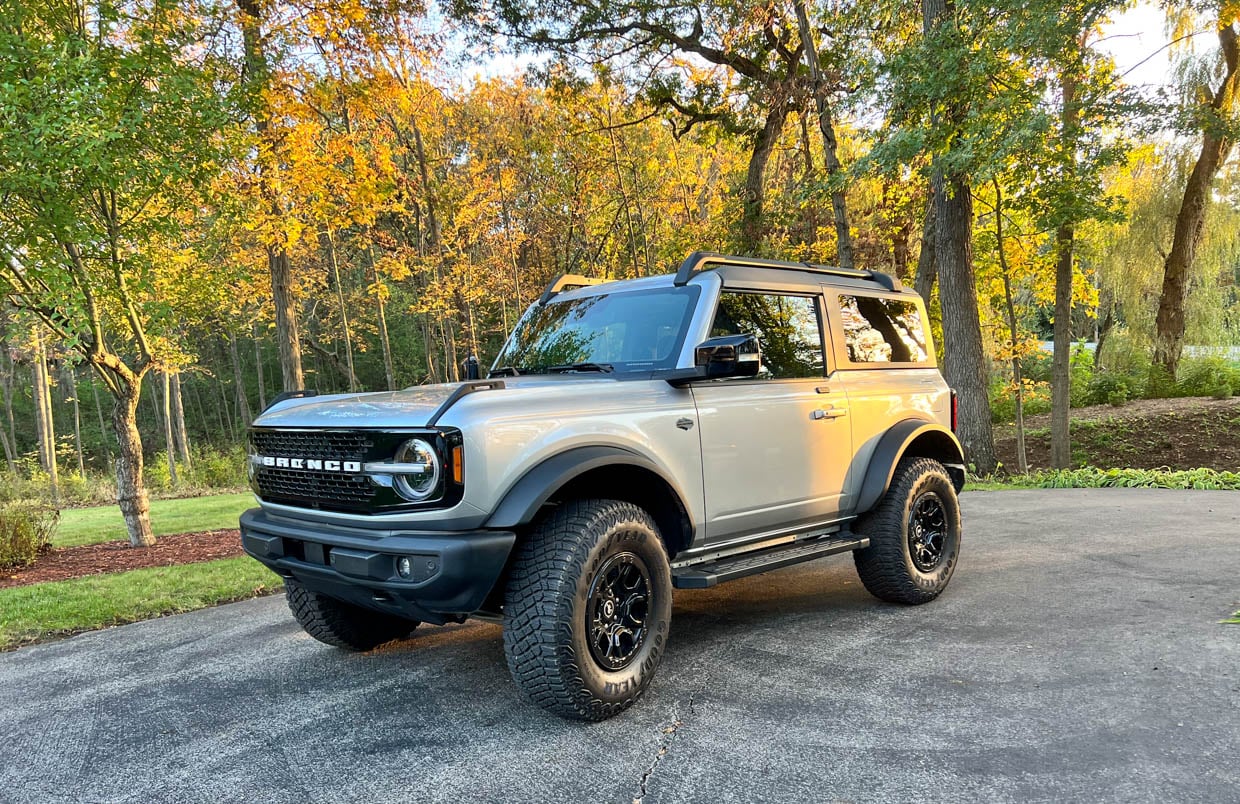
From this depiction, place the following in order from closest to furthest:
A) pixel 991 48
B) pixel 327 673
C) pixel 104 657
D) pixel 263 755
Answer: pixel 263 755, pixel 327 673, pixel 104 657, pixel 991 48

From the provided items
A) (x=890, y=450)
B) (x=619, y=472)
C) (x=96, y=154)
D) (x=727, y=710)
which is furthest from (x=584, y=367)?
(x=96, y=154)

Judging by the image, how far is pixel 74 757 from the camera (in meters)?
→ 2.98

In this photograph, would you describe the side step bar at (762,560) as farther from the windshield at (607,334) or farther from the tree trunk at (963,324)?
the tree trunk at (963,324)

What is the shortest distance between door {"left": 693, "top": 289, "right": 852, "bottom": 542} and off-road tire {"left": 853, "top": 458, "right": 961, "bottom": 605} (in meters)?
0.35

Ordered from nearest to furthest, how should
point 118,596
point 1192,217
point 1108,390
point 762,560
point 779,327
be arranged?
point 762,560, point 779,327, point 118,596, point 1192,217, point 1108,390

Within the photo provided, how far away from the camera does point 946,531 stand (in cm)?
483

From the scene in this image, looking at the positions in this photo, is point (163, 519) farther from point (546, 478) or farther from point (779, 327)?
point (779, 327)

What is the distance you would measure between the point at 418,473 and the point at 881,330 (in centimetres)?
340

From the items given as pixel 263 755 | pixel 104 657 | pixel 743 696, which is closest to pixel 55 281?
pixel 104 657

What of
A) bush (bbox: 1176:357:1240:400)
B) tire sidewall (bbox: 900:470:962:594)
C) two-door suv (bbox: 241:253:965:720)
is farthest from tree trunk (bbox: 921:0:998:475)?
bush (bbox: 1176:357:1240:400)

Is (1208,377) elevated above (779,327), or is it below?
below

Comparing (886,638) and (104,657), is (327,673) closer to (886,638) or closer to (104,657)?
(104,657)

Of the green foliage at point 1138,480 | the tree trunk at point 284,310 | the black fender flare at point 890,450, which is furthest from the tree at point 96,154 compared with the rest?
the green foliage at point 1138,480

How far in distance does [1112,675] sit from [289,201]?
38.6 ft
